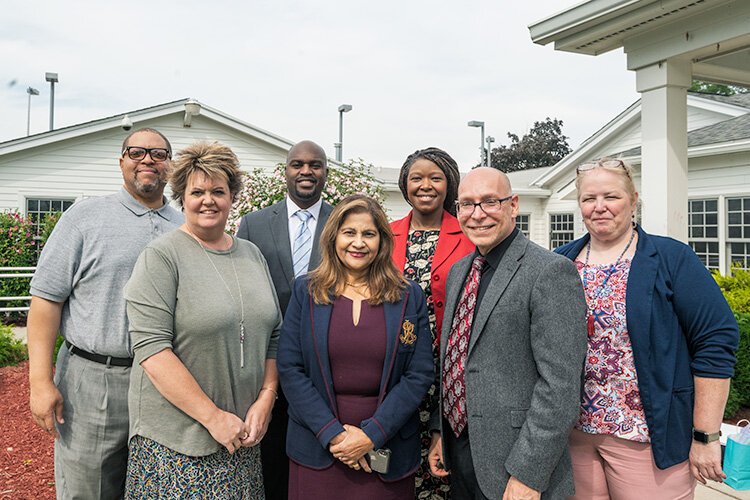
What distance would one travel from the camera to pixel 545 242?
748 inches

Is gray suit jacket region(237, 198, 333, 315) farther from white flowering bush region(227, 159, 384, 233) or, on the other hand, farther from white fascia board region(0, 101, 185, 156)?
white fascia board region(0, 101, 185, 156)

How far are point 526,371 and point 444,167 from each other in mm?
1413

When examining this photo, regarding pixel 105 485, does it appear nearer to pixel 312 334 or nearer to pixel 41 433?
pixel 312 334

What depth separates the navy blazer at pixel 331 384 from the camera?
2518 millimetres

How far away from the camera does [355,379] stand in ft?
8.43

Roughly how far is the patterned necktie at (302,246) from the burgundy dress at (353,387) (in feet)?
3.14

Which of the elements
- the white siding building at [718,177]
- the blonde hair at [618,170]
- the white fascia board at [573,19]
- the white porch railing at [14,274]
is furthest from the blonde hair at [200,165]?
the white porch railing at [14,274]

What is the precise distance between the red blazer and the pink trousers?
0.87 m

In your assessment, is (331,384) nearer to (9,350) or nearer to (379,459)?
(379,459)

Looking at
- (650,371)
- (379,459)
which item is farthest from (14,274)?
(650,371)

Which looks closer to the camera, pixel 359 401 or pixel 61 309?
pixel 359 401

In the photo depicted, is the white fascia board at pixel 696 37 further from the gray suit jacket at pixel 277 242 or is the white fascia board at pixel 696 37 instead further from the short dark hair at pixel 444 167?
the gray suit jacket at pixel 277 242

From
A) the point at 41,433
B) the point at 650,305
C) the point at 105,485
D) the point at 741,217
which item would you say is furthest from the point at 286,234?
the point at 741,217

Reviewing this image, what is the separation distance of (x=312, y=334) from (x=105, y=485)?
4.26 feet
